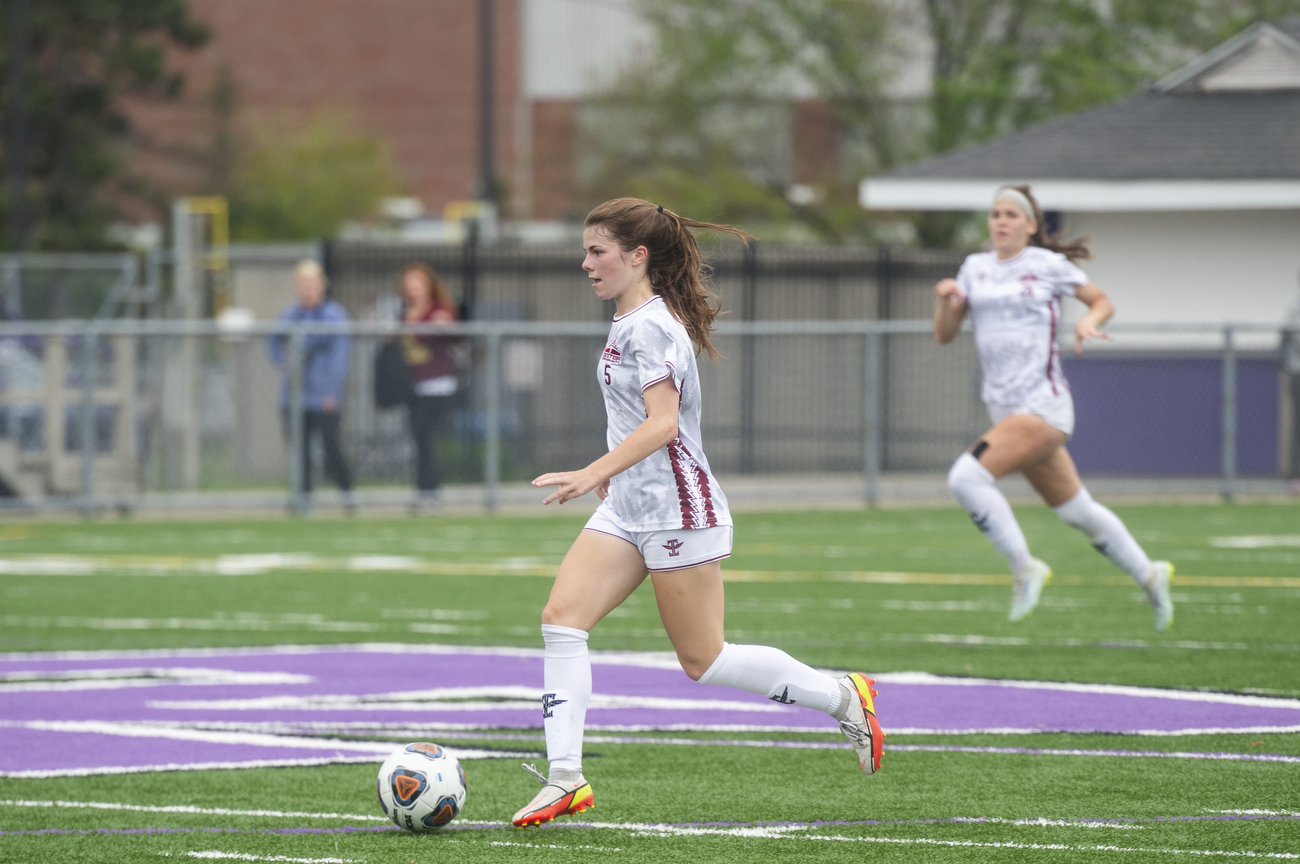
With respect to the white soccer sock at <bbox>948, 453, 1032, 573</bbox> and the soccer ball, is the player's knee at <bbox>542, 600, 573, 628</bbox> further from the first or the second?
the white soccer sock at <bbox>948, 453, 1032, 573</bbox>

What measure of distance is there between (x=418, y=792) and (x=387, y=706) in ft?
8.04

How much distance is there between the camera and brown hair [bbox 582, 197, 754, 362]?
5.57m

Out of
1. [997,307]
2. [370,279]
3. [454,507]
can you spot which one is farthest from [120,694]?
[370,279]

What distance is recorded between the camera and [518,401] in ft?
62.1

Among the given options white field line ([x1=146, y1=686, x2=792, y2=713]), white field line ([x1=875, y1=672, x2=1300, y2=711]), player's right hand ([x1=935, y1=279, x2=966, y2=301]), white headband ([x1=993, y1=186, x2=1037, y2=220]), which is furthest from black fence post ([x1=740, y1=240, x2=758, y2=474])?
white field line ([x1=146, y1=686, x2=792, y2=713])

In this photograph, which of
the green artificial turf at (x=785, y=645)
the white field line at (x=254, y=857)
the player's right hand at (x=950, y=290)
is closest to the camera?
the white field line at (x=254, y=857)

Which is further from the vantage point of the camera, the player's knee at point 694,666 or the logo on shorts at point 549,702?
the player's knee at point 694,666

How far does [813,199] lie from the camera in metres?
35.2

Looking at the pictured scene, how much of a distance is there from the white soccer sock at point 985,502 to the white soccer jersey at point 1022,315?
0.42 m

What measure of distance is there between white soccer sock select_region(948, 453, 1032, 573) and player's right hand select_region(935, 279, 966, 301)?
2.61ft

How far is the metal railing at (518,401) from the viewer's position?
1708 centimetres

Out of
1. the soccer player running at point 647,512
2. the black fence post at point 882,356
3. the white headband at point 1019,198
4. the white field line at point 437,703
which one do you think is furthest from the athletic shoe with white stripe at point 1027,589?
the black fence post at point 882,356

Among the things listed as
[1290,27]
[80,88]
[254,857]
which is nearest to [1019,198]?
[254,857]

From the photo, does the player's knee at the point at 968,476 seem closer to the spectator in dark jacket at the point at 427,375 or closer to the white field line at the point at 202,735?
the white field line at the point at 202,735
